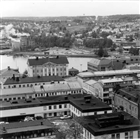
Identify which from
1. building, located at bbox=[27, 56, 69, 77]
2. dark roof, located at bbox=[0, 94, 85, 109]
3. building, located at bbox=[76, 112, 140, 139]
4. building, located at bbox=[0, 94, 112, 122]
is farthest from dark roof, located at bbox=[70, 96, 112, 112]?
building, located at bbox=[27, 56, 69, 77]

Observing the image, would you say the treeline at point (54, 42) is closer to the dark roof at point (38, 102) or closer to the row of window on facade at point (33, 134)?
→ the dark roof at point (38, 102)

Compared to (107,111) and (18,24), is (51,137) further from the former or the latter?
(18,24)

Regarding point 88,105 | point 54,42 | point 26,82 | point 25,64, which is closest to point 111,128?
point 88,105

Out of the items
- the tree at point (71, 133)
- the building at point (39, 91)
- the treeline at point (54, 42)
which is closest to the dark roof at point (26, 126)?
the tree at point (71, 133)

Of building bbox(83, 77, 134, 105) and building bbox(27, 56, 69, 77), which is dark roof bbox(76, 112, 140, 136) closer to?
building bbox(83, 77, 134, 105)

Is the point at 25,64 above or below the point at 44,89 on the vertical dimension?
below

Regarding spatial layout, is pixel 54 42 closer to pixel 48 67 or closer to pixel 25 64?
pixel 25 64

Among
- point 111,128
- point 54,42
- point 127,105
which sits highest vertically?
point 111,128

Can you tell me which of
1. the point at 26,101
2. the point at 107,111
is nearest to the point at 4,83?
the point at 26,101
